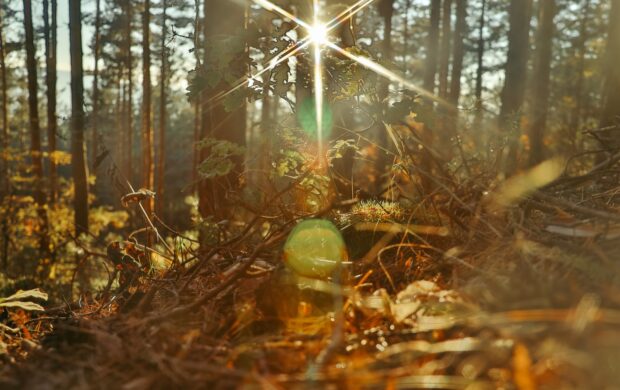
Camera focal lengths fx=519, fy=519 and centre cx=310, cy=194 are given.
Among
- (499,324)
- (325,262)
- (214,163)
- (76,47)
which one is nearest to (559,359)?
(499,324)

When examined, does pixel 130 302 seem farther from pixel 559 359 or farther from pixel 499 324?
pixel 559 359

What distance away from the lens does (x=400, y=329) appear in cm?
176

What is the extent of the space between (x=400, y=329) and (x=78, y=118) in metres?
16.8

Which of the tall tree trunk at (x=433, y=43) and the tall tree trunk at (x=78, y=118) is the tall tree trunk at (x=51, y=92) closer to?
the tall tree trunk at (x=78, y=118)

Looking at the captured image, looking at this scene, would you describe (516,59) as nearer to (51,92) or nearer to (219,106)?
(219,106)

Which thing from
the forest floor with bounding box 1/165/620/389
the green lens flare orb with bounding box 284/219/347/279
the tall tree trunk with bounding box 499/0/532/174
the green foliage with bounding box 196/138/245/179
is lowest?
the forest floor with bounding box 1/165/620/389

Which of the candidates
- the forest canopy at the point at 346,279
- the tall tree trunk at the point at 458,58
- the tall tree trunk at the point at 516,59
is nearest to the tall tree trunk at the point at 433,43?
the tall tree trunk at the point at 458,58

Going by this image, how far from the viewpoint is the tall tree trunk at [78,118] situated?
16.0 m

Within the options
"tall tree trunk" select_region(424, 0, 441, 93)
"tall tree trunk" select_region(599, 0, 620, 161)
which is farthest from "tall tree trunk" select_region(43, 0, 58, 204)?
"tall tree trunk" select_region(599, 0, 620, 161)

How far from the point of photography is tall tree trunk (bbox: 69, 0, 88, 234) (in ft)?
52.6

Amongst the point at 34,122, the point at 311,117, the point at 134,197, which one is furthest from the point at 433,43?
the point at 134,197

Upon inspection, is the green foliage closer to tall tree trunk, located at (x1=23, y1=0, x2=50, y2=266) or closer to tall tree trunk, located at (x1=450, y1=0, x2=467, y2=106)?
tall tree trunk, located at (x1=23, y1=0, x2=50, y2=266)

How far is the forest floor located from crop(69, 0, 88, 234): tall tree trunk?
14.7m

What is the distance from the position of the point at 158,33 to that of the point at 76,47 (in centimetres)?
1611
